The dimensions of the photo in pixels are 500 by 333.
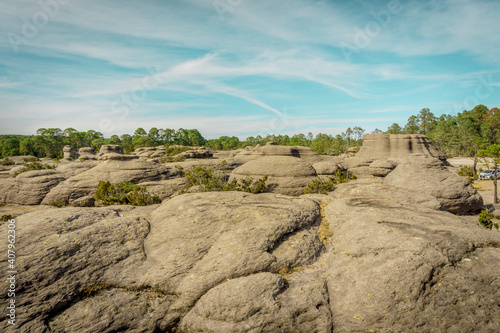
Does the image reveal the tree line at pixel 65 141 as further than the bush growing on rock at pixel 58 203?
Yes

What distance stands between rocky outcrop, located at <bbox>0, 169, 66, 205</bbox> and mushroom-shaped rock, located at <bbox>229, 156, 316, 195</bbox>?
1762cm

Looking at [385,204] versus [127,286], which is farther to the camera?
[385,204]

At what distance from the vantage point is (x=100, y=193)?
1842 cm

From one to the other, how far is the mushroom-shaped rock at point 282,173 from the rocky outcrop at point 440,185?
5.78 m

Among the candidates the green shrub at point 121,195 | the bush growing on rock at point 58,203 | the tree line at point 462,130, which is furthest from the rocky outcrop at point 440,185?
the tree line at point 462,130

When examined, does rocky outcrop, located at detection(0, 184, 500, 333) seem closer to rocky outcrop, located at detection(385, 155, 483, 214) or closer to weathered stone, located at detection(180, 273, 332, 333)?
weathered stone, located at detection(180, 273, 332, 333)

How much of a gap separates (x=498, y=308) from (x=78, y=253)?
12.3m

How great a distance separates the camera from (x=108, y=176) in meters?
22.1

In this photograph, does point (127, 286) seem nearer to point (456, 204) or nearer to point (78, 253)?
point (78, 253)

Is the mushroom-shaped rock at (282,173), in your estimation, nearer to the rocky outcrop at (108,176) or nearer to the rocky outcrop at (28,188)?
the rocky outcrop at (108,176)

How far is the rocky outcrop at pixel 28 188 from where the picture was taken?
21.7m

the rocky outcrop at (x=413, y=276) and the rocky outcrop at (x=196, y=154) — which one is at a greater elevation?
the rocky outcrop at (x=196, y=154)

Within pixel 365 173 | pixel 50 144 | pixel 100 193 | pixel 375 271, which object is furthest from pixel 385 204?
pixel 50 144

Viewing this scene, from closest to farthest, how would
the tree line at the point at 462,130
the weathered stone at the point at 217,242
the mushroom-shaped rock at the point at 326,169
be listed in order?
the weathered stone at the point at 217,242 < the mushroom-shaped rock at the point at 326,169 < the tree line at the point at 462,130
